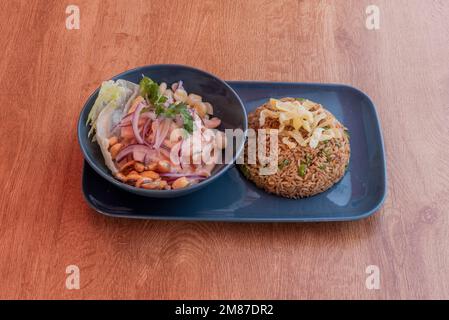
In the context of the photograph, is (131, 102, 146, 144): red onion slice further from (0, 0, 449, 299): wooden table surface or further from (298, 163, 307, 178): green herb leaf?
(298, 163, 307, 178): green herb leaf

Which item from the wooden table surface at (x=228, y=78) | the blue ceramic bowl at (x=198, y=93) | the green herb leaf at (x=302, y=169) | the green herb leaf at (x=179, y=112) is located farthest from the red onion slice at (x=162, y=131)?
the green herb leaf at (x=302, y=169)

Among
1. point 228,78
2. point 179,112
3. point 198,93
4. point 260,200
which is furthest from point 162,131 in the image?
point 228,78

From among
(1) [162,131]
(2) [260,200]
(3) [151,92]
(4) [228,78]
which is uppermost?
(4) [228,78]

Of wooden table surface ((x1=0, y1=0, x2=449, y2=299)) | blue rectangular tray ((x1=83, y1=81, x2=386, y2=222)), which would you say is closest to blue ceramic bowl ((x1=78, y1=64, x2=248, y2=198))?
blue rectangular tray ((x1=83, y1=81, x2=386, y2=222))

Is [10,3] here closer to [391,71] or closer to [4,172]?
[4,172]

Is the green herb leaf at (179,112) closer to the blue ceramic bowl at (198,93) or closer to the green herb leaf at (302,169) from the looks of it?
the blue ceramic bowl at (198,93)

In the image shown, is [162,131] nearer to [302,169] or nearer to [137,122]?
[137,122]
